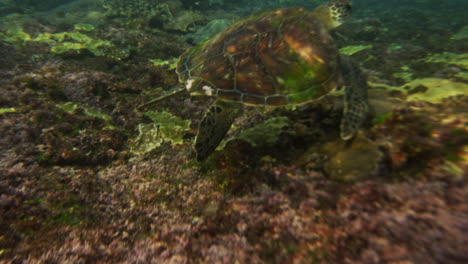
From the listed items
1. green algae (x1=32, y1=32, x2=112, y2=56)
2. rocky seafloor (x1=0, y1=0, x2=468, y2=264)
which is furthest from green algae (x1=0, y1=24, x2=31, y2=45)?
rocky seafloor (x1=0, y1=0, x2=468, y2=264)

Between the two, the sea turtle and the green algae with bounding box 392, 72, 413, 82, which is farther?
the green algae with bounding box 392, 72, 413, 82

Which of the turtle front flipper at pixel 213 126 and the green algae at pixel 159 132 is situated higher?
the turtle front flipper at pixel 213 126

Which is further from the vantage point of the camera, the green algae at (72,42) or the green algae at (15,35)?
the green algae at (15,35)

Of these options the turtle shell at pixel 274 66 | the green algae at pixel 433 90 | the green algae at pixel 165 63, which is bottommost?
the green algae at pixel 165 63

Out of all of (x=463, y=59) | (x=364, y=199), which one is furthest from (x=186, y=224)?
(x=463, y=59)

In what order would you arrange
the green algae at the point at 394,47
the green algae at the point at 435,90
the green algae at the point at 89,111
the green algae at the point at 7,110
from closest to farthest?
1. the green algae at the point at 435,90
2. the green algae at the point at 7,110
3. the green algae at the point at 89,111
4. the green algae at the point at 394,47

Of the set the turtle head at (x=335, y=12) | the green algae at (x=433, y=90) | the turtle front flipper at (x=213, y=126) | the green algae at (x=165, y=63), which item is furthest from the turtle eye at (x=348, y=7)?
the green algae at (x=165, y=63)

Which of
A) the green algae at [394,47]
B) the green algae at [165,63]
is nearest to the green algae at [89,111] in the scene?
the green algae at [165,63]

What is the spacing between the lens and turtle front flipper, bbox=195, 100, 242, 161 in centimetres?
286

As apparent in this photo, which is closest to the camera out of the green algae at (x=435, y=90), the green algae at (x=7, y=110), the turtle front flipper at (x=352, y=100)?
the turtle front flipper at (x=352, y=100)

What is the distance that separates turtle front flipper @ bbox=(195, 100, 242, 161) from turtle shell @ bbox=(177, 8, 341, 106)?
227 millimetres

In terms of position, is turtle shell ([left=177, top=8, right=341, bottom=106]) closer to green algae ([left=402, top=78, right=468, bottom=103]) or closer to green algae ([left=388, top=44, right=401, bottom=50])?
green algae ([left=402, top=78, right=468, bottom=103])

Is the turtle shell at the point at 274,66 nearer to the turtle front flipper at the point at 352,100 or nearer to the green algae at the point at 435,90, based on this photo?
the turtle front flipper at the point at 352,100

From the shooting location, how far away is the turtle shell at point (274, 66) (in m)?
2.85
